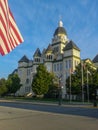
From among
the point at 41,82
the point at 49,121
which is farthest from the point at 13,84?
the point at 49,121

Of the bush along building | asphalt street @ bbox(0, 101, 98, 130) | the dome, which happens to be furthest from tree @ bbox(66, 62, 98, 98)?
asphalt street @ bbox(0, 101, 98, 130)

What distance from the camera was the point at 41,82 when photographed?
273 ft

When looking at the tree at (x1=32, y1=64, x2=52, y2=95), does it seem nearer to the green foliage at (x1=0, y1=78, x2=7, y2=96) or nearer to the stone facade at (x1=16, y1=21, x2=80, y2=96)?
the stone facade at (x1=16, y1=21, x2=80, y2=96)

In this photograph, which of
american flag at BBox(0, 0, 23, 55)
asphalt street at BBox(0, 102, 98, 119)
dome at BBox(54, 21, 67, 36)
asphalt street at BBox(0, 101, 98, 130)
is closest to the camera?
american flag at BBox(0, 0, 23, 55)

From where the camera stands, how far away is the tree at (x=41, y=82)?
83062 millimetres

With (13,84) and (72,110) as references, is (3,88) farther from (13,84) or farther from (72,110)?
(72,110)

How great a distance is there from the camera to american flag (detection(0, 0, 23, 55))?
21.0 ft

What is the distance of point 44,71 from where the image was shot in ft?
284

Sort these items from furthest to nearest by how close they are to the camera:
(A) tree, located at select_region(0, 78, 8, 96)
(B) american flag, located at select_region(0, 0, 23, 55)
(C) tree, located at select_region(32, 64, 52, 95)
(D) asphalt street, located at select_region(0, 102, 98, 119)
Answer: (A) tree, located at select_region(0, 78, 8, 96) → (C) tree, located at select_region(32, 64, 52, 95) → (D) asphalt street, located at select_region(0, 102, 98, 119) → (B) american flag, located at select_region(0, 0, 23, 55)

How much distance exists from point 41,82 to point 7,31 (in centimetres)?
7701

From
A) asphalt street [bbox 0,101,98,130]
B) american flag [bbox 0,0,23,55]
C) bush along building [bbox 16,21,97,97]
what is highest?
bush along building [bbox 16,21,97,97]

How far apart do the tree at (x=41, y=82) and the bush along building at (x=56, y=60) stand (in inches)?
332

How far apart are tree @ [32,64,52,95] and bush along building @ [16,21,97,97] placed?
8.42 metres

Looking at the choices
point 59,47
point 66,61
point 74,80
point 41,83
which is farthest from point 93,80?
point 59,47
